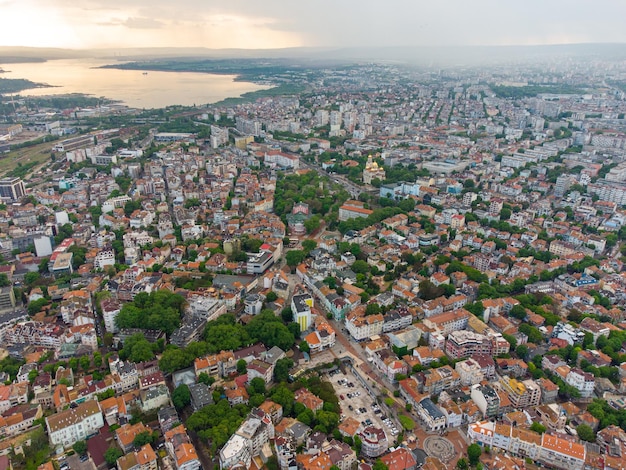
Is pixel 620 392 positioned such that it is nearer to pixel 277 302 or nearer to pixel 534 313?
pixel 534 313

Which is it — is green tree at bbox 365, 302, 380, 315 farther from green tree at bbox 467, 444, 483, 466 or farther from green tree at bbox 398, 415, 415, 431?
green tree at bbox 467, 444, 483, 466

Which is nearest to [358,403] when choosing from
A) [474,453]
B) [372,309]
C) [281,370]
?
[281,370]

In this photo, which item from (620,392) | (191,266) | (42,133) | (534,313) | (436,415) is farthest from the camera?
(42,133)

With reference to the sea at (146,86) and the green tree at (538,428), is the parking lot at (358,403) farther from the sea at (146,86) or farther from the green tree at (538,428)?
the sea at (146,86)

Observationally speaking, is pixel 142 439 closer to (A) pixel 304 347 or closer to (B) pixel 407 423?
(A) pixel 304 347

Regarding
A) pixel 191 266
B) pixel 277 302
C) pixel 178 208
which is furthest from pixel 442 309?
pixel 178 208
